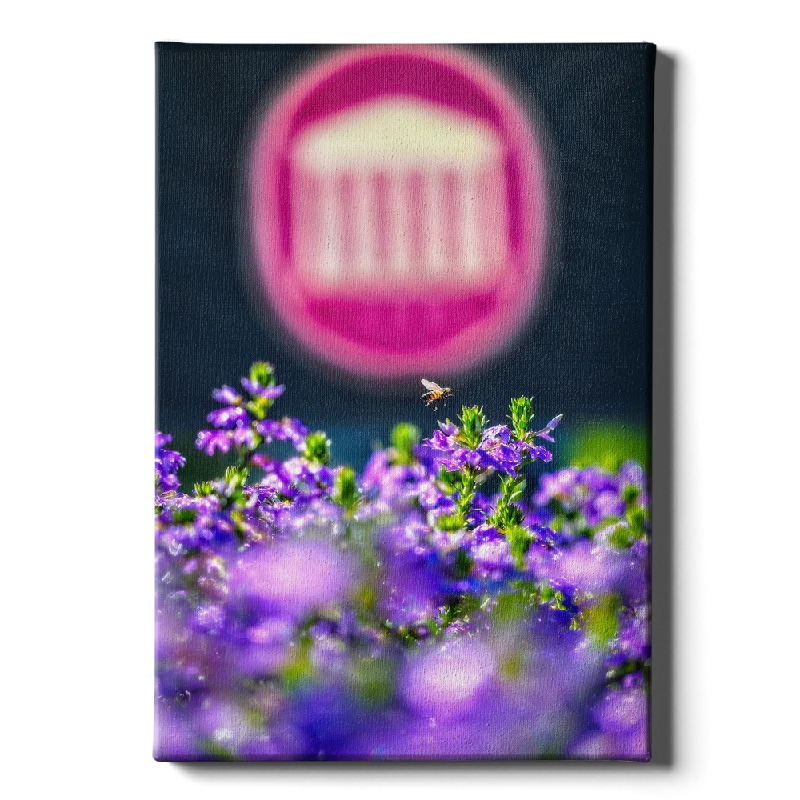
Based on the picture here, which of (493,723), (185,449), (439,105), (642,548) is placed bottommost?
(493,723)

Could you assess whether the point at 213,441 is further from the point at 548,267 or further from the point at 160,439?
the point at 548,267

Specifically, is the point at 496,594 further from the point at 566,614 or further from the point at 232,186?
the point at 232,186

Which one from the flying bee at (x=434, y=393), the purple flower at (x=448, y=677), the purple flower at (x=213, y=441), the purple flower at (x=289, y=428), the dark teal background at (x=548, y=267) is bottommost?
the purple flower at (x=448, y=677)

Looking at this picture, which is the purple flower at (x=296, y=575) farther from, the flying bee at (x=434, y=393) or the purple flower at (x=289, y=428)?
the flying bee at (x=434, y=393)

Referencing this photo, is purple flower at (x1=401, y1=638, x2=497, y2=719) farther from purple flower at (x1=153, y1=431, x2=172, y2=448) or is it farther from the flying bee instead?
purple flower at (x1=153, y1=431, x2=172, y2=448)

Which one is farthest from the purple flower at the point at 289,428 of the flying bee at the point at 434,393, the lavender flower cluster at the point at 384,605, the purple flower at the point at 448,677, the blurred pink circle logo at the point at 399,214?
the purple flower at the point at 448,677

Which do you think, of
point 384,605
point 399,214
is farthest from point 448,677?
point 399,214

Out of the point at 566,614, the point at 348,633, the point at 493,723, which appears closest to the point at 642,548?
the point at 566,614
